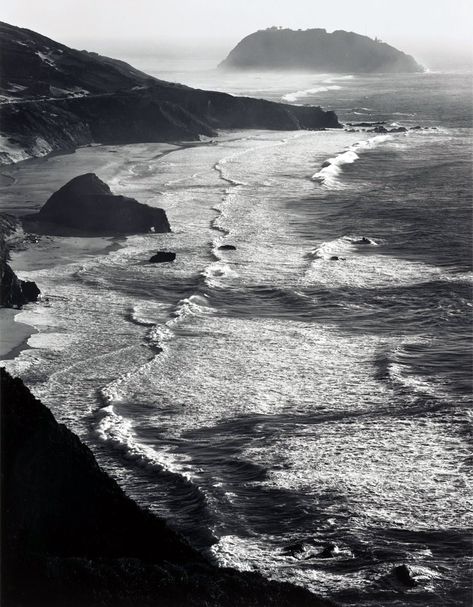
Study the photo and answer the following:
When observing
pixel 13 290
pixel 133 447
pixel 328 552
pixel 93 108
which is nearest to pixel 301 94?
pixel 93 108

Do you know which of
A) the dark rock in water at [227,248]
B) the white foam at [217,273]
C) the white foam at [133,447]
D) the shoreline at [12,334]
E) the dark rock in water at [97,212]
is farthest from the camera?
the dark rock in water at [97,212]

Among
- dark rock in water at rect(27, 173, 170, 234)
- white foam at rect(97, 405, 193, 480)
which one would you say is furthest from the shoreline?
dark rock in water at rect(27, 173, 170, 234)

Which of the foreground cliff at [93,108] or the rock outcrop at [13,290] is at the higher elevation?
the foreground cliff at [93,108]

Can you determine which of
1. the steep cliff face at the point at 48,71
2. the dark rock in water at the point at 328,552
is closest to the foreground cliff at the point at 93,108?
the steep cliff face at the point at 48,71

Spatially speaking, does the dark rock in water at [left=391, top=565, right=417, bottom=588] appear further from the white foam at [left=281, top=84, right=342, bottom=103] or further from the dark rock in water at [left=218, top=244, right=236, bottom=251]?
the white foam at [left=281, top=84, right=342, bottom=103]

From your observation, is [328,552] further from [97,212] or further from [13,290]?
[97,212]

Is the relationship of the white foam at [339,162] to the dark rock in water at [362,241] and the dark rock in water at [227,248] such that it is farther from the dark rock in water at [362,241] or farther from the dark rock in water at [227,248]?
the dark rock in water at [227,248]
